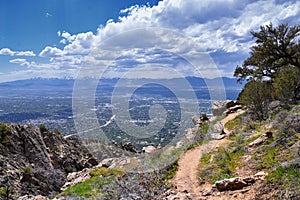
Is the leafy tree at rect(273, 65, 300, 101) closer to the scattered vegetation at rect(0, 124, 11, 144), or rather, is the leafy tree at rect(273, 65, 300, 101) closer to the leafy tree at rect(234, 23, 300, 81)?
the leafy tree at rect(234, 23, 300, 81)

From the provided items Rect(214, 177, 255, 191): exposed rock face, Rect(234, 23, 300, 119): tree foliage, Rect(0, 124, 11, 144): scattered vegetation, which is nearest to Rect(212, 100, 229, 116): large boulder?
Rect(234, 23, 300, 119): tree foliage

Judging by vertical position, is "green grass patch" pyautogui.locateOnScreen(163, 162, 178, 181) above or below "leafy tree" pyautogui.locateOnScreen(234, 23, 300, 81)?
below

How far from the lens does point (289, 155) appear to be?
10.1 meters

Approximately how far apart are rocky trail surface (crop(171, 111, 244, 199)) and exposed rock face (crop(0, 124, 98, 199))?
8.72m

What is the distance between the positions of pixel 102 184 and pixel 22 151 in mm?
12101

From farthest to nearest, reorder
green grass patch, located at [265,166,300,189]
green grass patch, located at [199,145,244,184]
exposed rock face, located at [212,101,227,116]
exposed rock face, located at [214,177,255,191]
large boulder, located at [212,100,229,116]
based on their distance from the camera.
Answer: exposed rock face, located at [212,101,227,116], large boulder, located at [212,100,229,116], green grass patch, located at [199,145,244,184], exposed rock face, located at [214,177,255,191], green grass patch, located at [265,166,300,189]

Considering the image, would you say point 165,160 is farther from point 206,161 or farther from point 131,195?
point 131,195

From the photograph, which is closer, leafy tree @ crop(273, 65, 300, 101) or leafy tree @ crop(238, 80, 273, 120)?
leafy tree @ crop(238, 80, 273, 120)

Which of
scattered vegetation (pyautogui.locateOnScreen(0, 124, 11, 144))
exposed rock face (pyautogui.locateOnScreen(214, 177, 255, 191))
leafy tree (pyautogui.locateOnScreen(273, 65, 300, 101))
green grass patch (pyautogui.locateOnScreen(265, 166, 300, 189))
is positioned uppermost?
leafy tree (pyautogui.locateOnScreen(273, 65, 300, 101))

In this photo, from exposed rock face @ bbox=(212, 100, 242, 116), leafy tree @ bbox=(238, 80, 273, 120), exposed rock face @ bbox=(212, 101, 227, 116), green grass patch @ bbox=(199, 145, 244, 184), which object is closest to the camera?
green grass patch @ bbox=(199, 145, 244, 184)

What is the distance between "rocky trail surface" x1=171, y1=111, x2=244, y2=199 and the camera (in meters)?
10.8

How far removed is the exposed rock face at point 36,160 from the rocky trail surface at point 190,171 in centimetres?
872

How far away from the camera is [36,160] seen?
2189 cm

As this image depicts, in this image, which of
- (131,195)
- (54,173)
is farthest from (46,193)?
(131,195)
